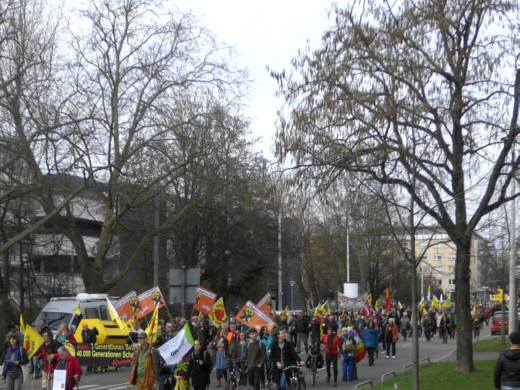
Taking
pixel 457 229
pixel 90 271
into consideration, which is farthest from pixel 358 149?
pixel 90 271

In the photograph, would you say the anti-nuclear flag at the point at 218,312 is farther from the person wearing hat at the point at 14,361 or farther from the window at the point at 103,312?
the person wearing hat at the point at 14,361

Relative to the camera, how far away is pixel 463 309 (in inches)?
874

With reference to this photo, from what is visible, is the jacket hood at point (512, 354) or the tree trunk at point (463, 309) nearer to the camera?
the jacket hood at point (512, 354)

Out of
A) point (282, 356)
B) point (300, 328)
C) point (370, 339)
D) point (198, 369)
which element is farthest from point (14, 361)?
point (300, 328)

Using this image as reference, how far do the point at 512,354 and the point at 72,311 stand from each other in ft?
71.4

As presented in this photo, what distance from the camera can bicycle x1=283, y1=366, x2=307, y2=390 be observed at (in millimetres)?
19000

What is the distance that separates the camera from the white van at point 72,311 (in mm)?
30172

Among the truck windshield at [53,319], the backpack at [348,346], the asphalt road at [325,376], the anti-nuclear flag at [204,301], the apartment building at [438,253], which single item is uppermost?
the apartment building at [438,253]

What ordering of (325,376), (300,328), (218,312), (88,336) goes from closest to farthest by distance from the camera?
1. (325,376)
2. (88,336)
3. (218,312)
4. (300,328)

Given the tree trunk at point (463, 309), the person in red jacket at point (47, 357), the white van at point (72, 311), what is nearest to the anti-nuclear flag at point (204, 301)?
the white van at point (72, 311)

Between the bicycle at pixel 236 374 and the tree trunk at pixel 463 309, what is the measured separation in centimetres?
558

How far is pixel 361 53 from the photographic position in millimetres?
19094

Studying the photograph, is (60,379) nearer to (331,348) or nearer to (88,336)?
(331,348)

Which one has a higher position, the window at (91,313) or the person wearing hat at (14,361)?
the window at (91,313)
